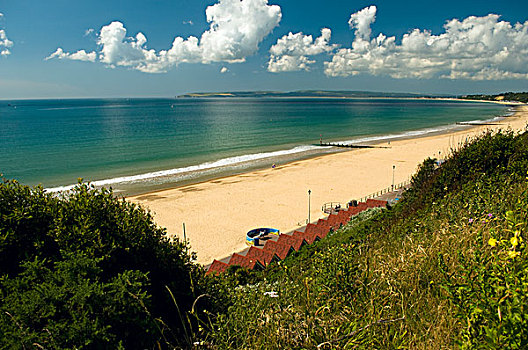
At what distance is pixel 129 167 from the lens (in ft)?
153

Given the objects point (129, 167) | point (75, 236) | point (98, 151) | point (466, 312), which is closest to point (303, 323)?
point (466, 312)

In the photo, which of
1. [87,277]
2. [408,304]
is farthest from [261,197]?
[408,304]

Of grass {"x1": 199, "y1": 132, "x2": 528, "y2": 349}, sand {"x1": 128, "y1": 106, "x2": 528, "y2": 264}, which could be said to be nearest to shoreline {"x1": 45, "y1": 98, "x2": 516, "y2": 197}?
sand {"x1": 128, "y1": 106, "x2": 528, "y2": 264}

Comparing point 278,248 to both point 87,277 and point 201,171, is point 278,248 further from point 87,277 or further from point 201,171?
point 201,171

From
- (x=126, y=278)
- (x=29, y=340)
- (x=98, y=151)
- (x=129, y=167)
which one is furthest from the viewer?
(x=98, y=151)

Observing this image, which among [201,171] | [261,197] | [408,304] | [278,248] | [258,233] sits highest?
[408,304]

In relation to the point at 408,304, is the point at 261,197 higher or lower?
lower

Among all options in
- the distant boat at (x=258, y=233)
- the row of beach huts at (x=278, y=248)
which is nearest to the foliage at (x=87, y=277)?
the row of beach huts at (x=278, y=248)

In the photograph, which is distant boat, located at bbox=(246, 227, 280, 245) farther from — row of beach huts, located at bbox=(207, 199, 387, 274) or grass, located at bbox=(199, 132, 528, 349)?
grass, located at bbox=(199, 132, 528, 349)

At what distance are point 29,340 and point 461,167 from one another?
14.2m

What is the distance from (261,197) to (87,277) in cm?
2778

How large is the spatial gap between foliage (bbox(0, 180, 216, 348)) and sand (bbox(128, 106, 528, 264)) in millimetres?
13363

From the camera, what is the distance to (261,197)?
107 feet

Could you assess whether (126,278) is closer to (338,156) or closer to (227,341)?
(227,341)
